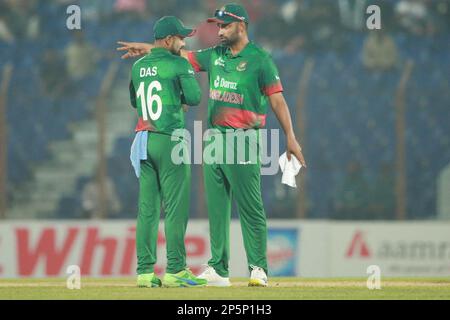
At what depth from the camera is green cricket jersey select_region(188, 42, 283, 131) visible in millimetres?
9781

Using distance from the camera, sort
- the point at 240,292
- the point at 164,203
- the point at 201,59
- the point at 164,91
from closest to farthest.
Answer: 1. the point at 240,292
2. the point at 164,91
3. the point at 164,203
4. the point at 201,59

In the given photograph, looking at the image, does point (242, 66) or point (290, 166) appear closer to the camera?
point (242, 66)

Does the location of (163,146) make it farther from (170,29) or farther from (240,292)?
(240,292)

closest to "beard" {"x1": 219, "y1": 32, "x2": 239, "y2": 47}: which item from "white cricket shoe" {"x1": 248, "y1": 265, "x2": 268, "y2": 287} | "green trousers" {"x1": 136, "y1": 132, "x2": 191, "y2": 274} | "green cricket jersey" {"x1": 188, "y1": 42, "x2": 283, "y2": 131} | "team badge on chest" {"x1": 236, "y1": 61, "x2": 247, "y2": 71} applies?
A: "green cricket jersey" {"x1": 188, "y1": 42, "x2": 283, "y2": 131}

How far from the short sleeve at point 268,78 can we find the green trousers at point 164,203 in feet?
3.14

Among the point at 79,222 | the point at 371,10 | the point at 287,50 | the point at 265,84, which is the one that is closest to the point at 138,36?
the point at 287,50

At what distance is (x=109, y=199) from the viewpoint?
19.4 metres

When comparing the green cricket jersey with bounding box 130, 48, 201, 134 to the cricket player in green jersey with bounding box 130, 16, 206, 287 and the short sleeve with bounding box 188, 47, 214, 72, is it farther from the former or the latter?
the short sleeve with bounding box 188, 47, 214, 72

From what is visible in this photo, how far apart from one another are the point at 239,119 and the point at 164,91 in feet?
2.40

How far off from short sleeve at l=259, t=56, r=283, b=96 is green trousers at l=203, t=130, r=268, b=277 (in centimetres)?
43

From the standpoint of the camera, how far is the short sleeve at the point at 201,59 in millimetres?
10219

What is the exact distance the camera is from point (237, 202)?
391 inches

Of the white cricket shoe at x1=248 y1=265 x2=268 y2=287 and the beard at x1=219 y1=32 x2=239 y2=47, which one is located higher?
the beard at x1=219 y1=32 x2=239 y2=47

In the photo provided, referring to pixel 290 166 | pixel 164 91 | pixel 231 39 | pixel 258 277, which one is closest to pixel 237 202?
pixel 290 166
